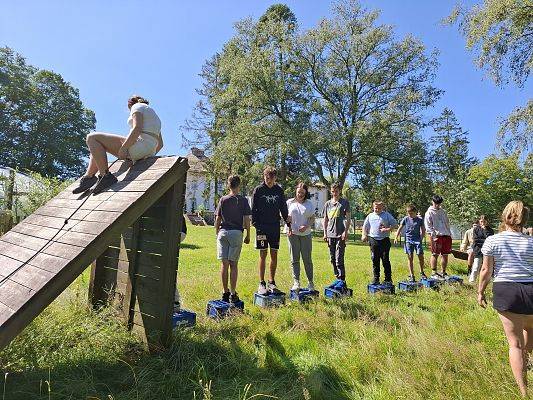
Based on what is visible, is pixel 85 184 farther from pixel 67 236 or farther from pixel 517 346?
pixel 517 346

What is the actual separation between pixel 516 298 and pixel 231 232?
3.59 m

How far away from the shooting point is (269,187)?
264 inches

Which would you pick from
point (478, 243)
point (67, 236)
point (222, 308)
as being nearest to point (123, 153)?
point (67, 236)

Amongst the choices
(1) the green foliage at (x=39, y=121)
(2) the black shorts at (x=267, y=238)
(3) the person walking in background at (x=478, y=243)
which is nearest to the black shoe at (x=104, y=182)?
(2) the black shorts at (x=267, y=238)

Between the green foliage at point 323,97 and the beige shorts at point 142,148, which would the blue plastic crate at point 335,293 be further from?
the green foliage at point 323,97

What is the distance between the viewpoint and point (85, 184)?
487 centimetres

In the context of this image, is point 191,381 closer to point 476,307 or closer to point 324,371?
point 324,371

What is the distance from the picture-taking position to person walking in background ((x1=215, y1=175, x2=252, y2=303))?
5957mm

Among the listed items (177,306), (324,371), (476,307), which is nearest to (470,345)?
(324,371)

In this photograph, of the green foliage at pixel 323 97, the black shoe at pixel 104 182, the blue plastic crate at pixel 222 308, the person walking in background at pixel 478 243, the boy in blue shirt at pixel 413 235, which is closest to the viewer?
the black shoe at pixel 104 182

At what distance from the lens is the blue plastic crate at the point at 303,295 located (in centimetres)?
659

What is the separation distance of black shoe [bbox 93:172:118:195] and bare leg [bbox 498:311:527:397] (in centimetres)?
396

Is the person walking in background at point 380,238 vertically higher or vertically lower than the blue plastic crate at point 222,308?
higher

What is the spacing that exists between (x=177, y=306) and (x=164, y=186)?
193cm
